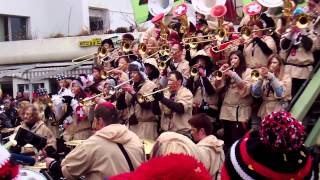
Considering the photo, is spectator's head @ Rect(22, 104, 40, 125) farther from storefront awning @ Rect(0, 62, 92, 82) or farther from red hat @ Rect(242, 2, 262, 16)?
storefront awning @ Rect(0, 62, 92, 82)

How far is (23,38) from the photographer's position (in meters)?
29.7

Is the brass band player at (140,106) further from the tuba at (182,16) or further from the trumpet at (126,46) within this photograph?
the trumpet at (126,46)

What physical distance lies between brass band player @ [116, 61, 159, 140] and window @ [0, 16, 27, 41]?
21.4 metres

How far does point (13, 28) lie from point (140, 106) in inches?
874

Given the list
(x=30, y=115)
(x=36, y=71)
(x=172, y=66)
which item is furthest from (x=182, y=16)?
(x=36, y=71)

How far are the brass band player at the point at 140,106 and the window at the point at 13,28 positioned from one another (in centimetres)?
2143

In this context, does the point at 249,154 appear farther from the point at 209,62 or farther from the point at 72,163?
the point at 209,62

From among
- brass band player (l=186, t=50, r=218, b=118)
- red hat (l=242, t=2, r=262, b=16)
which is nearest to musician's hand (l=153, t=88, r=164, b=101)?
brass band player (l=186, t=50, r=218, b=118)

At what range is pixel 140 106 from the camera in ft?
29.0

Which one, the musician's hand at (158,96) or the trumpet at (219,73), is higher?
the trumpet at (219,73)

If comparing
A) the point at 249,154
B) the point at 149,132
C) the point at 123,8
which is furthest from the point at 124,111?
the point at 123,8

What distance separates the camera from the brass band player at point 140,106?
879cm

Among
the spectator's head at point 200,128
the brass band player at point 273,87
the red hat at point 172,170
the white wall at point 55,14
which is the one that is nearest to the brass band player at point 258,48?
the brass band player at point 273,87

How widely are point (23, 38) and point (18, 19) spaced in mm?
1039
